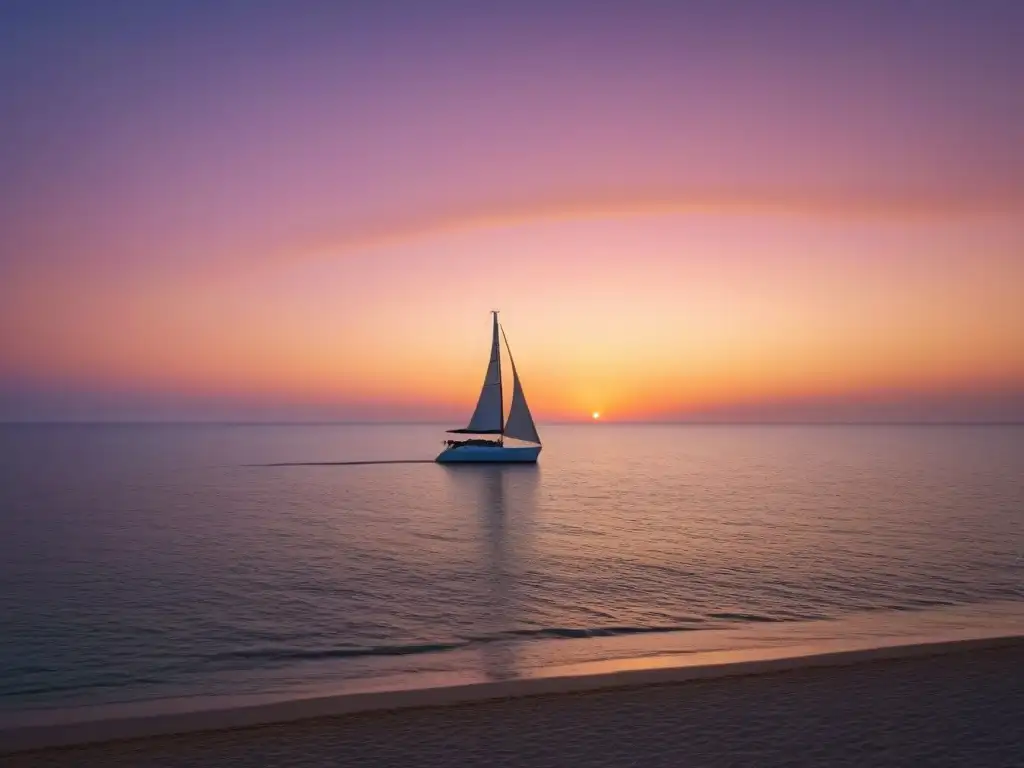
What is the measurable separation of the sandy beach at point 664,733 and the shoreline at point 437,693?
409 mm

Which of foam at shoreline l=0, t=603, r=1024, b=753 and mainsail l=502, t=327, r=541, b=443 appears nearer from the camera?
foam at shoreline l=0, t=603, r=1024, b=753

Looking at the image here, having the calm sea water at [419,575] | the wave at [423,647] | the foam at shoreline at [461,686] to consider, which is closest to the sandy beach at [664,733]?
the foam at shoreline at [461,686]

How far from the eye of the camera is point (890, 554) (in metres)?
38.0

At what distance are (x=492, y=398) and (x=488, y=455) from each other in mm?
9049

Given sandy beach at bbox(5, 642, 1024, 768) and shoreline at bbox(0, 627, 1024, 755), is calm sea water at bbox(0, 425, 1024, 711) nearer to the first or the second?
shoreline at bbox(0, 627, 1024, 755)

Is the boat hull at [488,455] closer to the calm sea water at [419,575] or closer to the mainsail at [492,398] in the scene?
the mainsail at [492,398]

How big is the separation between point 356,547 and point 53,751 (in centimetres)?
2894

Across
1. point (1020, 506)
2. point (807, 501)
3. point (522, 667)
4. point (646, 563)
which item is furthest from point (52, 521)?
point (1020, 506)

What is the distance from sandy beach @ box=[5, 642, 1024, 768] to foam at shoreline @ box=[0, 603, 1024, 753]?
61cm

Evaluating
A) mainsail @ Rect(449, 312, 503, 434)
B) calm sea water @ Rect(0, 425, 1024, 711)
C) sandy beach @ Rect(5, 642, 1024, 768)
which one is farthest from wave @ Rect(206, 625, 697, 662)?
mainsail @ Rect(449, 312, 503, 434)

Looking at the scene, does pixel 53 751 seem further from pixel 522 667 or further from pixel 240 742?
pixel 522 667

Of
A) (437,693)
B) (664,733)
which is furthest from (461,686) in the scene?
(664,733)

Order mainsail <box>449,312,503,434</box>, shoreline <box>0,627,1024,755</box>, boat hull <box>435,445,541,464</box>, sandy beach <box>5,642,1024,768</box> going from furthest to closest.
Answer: boat hull <box>435,445,541,464</box>
mainsail <box>449,312,503,434</box>
shoreline <box>0,627,1024,755</box>
sandy beach <box>5,642,1024,768</box>

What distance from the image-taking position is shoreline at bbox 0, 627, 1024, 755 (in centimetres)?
1350
